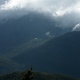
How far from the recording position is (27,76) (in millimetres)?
51250
